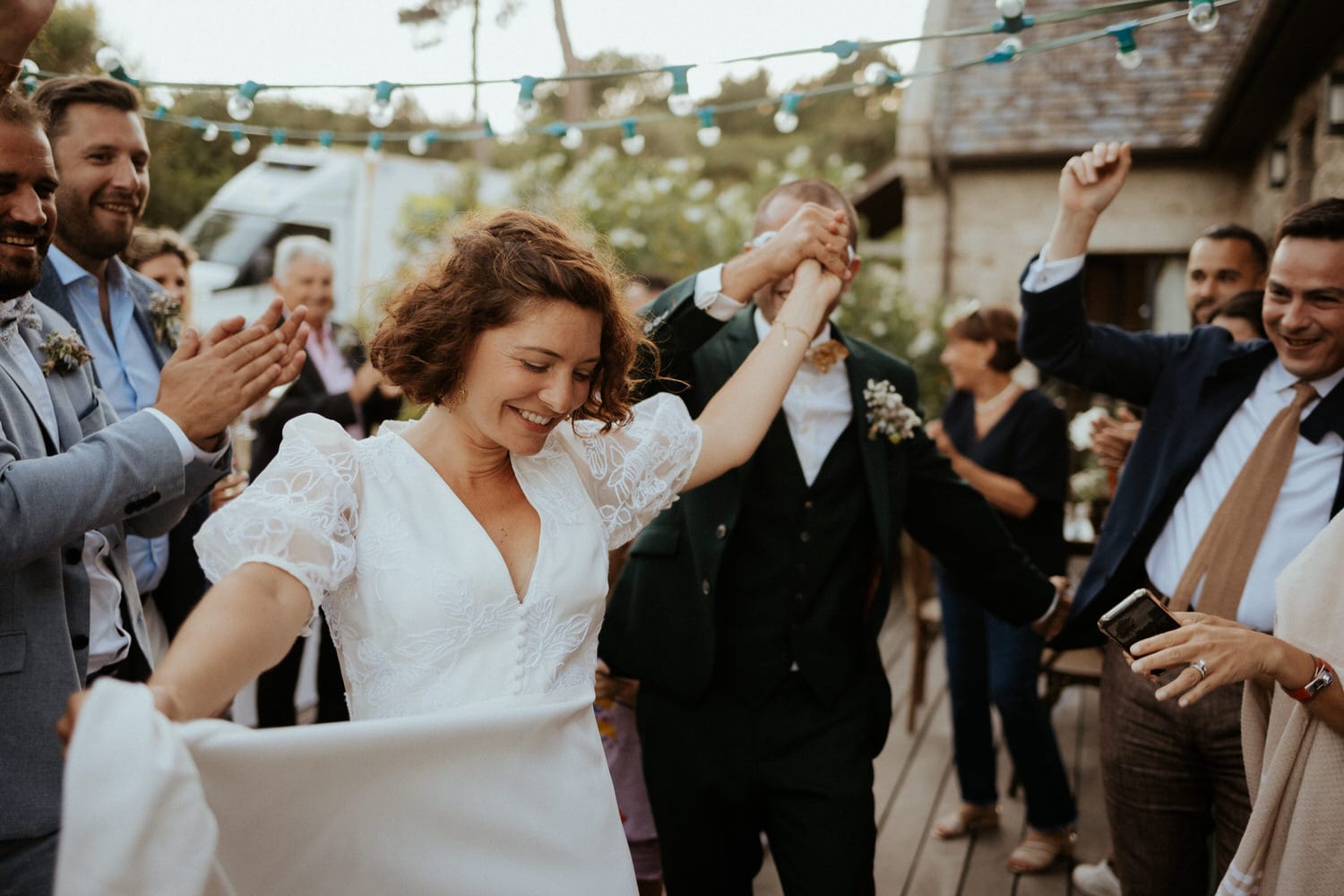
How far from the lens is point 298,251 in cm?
480

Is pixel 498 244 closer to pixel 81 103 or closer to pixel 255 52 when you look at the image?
pixel 81 103

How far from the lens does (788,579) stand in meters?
2.55

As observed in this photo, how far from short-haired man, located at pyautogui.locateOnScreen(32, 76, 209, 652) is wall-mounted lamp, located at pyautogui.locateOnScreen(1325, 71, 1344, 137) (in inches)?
143

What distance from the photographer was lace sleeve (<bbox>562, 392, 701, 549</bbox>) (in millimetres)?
2002

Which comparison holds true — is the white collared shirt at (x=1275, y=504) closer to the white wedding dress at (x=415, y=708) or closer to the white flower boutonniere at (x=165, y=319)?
the white wedding dress at (x=415, y=708)

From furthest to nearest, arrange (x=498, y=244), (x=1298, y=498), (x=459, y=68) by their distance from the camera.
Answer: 1. (x=459, y=68)
2. (x=1298, y=498)
3. (x=498, y=244)

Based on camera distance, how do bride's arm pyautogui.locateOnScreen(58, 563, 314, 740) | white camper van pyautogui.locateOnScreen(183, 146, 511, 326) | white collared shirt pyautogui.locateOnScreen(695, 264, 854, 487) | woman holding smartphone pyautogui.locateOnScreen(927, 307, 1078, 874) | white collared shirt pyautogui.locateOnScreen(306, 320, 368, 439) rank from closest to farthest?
bride's arm pyautogui.locateOnScreen(58, 563, 314, 740)
white collared shirt pyautogui.locateOnScreen(695, 264, 854, 487)
woman holding smartphone pyautogui.locateOnScreen(927, 307, 1078, 874)
white collared shirt pyautogui.locateOnScreen(306, 320, 368, 439)
white camper van pyautogui.locateOnScreen(183, 146, 511, 326)

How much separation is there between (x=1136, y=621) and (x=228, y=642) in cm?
143

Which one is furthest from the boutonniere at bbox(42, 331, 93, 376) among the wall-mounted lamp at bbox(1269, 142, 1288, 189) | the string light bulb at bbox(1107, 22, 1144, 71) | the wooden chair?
the wall-mounted lamp at bbox(1269, 142, 1288, 189)

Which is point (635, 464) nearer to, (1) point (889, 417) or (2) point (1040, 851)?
(1) point (889, 417)

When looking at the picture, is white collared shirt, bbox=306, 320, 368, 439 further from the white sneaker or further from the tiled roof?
the tiled roof

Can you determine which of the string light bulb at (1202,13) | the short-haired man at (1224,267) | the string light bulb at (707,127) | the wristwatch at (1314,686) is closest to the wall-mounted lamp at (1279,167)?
the short-haired man at (1224,267)

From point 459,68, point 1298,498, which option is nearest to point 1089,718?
point 1298,498

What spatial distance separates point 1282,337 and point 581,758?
1822 millimetres
